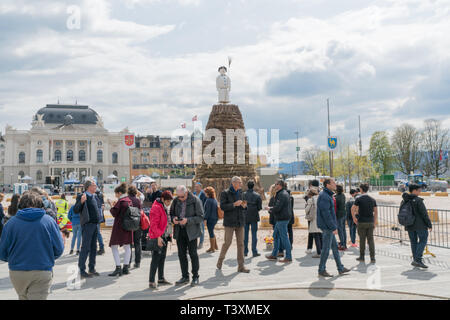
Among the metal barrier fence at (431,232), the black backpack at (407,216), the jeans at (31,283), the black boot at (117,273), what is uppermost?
the black backpack at (407,216)

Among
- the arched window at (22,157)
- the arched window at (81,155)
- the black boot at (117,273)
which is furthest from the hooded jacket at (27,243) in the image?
the arched window at (22,157)

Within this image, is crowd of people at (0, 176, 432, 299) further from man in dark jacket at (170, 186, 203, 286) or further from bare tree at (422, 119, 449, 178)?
bare tree at (422, 119, 449, 178)

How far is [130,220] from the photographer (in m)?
7.53

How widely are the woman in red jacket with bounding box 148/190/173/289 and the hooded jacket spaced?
242cm

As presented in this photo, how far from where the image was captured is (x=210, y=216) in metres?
10.2

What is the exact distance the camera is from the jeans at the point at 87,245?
24.7ft

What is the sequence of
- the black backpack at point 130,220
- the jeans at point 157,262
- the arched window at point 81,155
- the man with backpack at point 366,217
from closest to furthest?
the jeans at point 157,262, the black backpack at point 130,220, the man with backpack at point 366,217, the arched window at point 81,155

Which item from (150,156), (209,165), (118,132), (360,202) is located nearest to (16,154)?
(118,132)

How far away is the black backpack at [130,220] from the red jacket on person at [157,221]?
36.4 inches

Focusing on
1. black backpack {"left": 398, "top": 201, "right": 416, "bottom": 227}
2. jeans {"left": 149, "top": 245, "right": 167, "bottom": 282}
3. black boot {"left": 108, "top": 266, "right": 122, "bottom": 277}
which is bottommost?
black boot {"left": 108, "top": 266, "right": 122, "bottom": 277}

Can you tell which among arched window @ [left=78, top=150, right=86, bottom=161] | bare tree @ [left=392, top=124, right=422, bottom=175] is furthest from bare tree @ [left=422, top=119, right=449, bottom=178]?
arched window @ [left=78, top=150, right=86, bottom=161]

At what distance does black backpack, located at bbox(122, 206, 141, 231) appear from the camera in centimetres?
750

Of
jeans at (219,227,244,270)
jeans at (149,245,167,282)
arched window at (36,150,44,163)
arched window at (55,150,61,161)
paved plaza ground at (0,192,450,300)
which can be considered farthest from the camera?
arched window at (55,150,61,161)

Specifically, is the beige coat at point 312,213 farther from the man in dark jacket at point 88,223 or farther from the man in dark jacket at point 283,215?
the man in dark jacket at point 88,223
